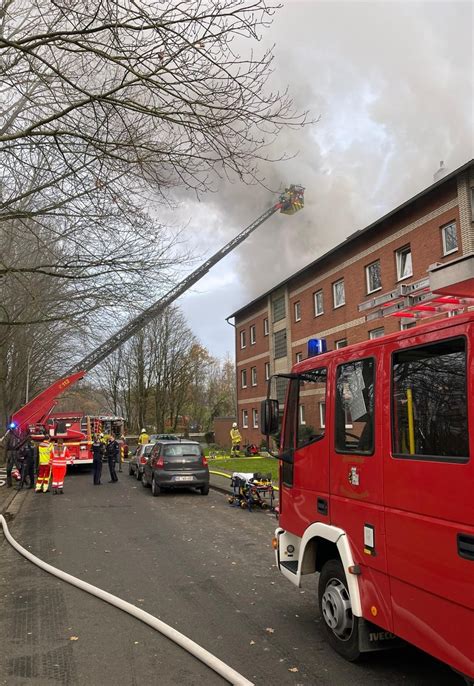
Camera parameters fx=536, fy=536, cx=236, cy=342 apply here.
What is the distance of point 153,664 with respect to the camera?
3.82m

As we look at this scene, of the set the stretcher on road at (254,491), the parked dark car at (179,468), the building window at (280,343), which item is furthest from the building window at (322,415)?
the building window at (280,343)

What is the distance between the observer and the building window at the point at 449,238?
1748 cm

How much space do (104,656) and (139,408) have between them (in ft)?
146

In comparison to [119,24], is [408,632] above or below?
below

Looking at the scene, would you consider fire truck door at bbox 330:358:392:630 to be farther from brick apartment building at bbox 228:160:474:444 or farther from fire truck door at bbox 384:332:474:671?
brick apartment building at bbox 228:160:474:444

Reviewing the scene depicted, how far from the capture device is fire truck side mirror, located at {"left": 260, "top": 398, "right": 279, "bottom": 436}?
457 centimetres

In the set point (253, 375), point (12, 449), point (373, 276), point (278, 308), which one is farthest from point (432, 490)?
point (253, 375)

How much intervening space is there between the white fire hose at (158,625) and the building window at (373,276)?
58.4ft

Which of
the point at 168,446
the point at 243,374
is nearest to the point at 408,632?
the point at 168,446

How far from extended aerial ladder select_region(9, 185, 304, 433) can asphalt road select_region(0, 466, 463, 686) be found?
703 centimetres

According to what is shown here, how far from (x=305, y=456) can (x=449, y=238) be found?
15554mm

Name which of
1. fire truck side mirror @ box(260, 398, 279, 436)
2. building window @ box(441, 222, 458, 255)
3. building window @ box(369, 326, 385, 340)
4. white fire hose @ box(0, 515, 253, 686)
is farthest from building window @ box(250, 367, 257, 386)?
fire truck side mirror @ box(260, 398, 279, 436)

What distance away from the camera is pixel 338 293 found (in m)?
25.4

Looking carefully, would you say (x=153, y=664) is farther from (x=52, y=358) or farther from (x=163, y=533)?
(x=52, y=358)
